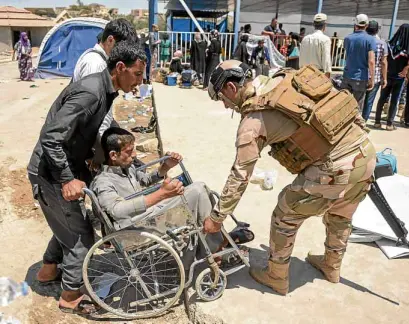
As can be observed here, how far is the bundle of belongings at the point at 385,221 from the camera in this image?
11.1 feet

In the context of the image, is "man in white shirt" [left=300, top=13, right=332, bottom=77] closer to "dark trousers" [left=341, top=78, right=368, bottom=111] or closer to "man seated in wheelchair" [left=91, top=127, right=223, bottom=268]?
"dark trousers" [left=341, top=78, right=368, bottom=111]

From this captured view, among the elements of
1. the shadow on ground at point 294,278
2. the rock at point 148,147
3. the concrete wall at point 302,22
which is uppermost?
the concrete wall at point 302,22

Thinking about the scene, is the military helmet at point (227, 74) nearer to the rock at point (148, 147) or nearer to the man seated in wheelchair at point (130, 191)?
the man seated in wheelchair at point (130, 191)

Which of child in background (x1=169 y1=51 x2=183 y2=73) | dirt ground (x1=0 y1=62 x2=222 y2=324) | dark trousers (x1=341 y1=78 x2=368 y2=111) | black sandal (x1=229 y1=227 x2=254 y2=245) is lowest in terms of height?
dirt ground (x1=0 y1=62 x2=222 y2=324)

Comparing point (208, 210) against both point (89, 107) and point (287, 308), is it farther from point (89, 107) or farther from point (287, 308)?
point (89, 107)

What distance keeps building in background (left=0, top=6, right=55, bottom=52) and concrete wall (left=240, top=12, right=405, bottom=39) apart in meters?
17.0

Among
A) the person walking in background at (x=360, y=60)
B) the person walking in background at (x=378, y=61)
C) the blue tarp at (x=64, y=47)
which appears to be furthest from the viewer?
the blue tarp at (x=64, y=47)

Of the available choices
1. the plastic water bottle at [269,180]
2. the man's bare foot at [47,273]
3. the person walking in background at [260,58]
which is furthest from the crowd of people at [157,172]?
the person walking in background at [260,58]

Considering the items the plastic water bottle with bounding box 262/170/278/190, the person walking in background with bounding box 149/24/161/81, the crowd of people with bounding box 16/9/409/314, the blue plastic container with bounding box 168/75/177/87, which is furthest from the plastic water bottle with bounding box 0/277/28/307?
the person walking in background with bounding box 149/24/161/81

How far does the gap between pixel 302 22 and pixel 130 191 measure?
2216 cm

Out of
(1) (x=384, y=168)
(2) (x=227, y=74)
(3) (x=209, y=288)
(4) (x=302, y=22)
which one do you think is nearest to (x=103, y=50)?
(2) (x=227, y=74)

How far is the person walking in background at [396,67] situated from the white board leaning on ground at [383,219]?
10.2ft

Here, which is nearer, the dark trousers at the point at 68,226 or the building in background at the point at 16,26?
the dark trousers at the point at 68,226

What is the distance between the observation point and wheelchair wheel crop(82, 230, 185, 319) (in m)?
2.50
